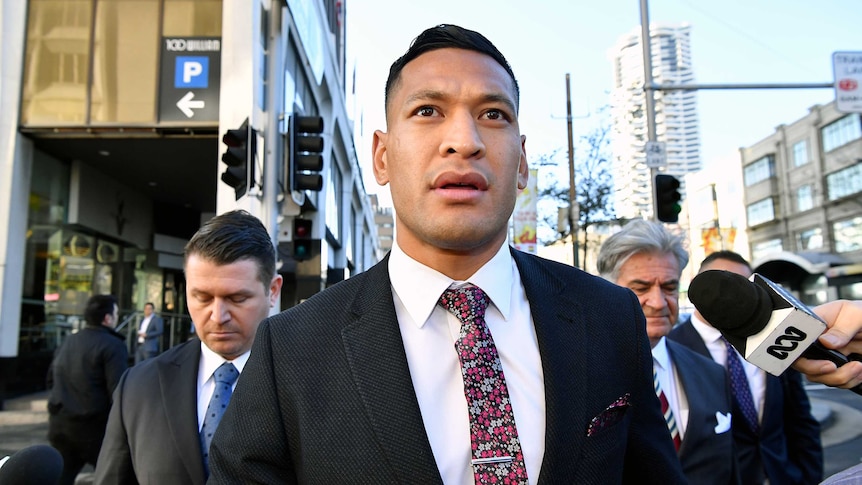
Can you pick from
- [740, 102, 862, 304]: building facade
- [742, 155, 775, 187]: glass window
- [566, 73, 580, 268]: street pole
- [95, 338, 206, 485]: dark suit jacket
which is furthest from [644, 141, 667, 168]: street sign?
[742, 155, 775, 187]: glass window

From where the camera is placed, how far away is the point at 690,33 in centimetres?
6162

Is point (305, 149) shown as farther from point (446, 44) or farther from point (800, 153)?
point (800, 153)

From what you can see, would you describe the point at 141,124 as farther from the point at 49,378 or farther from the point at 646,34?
the point at 646,34

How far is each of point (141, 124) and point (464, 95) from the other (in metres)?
12.6

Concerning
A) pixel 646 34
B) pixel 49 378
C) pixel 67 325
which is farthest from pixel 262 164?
pixel 646 34

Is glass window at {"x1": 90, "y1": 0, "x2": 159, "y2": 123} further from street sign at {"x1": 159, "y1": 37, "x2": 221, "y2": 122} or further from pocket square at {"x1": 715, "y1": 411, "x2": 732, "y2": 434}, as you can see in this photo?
pocket square at {"x1": 715, "y1": 411, "x2": 732, "y2": 434}

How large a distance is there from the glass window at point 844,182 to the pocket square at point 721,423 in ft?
152

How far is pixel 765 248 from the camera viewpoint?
180ft

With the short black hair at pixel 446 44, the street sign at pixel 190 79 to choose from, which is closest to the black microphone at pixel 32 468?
the short black hair at pixel 446 44

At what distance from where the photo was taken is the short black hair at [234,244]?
2.81m

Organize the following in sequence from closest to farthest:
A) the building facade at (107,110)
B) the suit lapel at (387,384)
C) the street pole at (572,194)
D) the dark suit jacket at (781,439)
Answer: the suit lapel at (387,384)
the dark suit jacket at (781,439)
the building facade at (107,110)
the street pole at (572,194)

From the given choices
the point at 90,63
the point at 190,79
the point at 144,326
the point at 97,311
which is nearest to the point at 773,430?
the point at 97,311

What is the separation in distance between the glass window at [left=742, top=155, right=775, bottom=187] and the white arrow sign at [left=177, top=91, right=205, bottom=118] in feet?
167

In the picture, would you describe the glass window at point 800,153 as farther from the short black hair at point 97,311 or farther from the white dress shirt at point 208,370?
the white dress shirt at point 208,370
